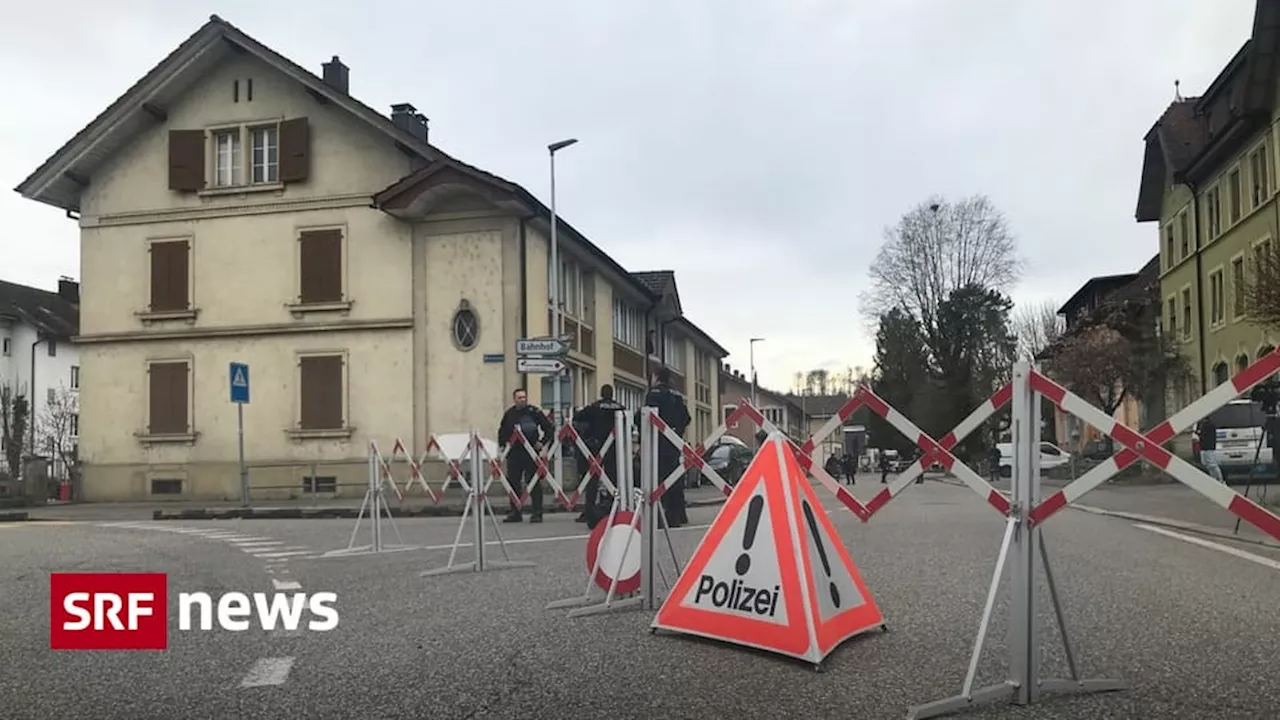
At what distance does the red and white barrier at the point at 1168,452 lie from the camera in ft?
14.7

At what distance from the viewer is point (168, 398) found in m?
29.9

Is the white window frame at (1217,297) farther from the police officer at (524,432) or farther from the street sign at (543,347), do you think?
the police officer at (524,432)

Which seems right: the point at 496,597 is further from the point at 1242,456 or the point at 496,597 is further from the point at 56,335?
the point at 56,335

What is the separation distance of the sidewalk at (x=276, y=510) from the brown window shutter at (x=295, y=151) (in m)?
8.25

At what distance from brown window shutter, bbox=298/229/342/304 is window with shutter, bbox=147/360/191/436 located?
382 cm

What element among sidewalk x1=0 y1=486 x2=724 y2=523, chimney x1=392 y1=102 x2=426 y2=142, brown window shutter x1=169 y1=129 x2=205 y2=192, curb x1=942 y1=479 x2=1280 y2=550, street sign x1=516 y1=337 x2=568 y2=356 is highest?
chimney x1=392 y1=102 x2=426 y2=142

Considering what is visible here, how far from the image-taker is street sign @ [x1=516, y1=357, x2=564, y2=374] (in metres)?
22.8

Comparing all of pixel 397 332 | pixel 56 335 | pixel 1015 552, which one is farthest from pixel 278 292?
pixel 56 335

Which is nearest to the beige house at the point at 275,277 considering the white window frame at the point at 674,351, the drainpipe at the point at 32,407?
the white window frame at the point at 674,351

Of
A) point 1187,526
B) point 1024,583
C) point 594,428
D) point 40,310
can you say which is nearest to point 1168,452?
point 1024,583

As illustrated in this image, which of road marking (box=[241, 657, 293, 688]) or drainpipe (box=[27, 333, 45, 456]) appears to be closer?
road marking (box=[241, 657, 293, 688])

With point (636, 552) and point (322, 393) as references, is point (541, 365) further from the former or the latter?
point (636, 552)

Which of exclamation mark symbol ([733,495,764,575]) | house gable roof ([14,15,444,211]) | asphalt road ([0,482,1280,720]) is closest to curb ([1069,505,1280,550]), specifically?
asphalt road ([0,482,1280,720])

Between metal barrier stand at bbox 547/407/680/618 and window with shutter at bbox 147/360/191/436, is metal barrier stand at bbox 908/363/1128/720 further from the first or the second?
window with shutter at bbox 147/360/191/436
